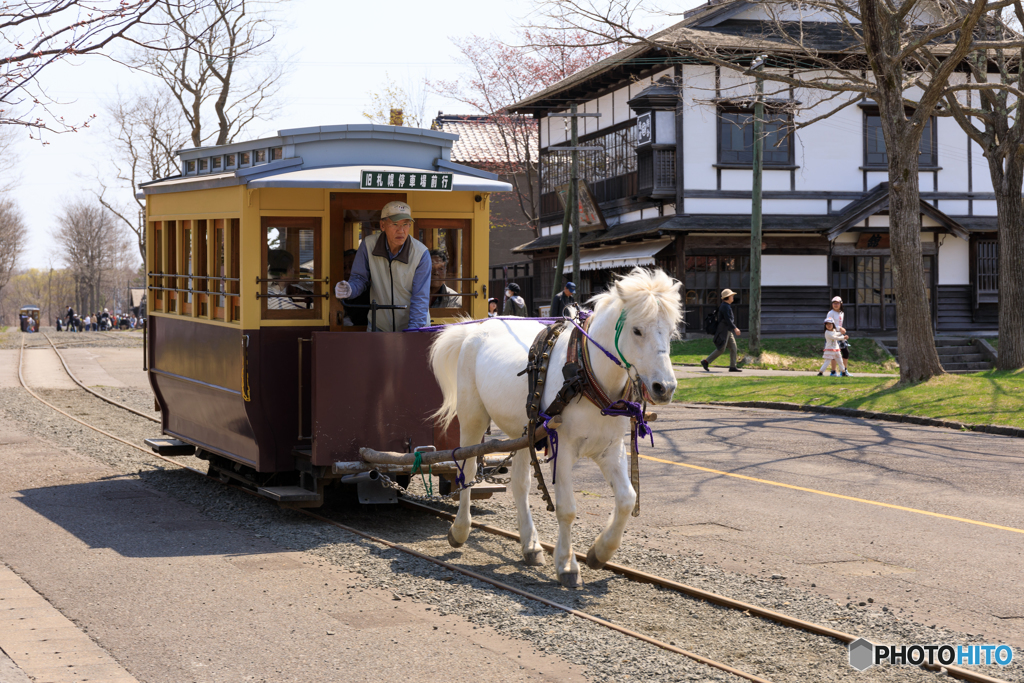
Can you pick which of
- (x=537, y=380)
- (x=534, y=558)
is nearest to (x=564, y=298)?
(x=534, y=558)

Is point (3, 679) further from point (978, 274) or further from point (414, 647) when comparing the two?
point (978, 274)

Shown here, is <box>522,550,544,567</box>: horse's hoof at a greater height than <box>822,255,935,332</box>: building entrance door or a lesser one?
lesser

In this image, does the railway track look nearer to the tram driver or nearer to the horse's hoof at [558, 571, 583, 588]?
the horse's hoof at [558, 571, 583, 588]

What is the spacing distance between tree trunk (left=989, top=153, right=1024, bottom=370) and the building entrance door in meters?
11.0

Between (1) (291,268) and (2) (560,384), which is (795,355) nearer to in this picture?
(1) (291,268)

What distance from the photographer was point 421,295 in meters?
9.23

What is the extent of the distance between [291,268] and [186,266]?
2103mm

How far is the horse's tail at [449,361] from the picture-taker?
844 centimetres

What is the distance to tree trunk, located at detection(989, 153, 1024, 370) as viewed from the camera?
21.4 m

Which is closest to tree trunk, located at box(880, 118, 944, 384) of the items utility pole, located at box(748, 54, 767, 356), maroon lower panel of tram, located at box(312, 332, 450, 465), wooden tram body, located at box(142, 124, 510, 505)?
utility pole, located at box(748, 54, 767, 356)

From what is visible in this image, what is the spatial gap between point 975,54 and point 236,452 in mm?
20742

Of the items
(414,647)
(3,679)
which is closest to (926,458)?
(414,647)

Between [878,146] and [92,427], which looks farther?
[878,146]

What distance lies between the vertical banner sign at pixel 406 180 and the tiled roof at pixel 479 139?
3799 cm
